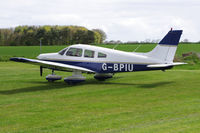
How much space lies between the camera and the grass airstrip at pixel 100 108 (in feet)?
22.5

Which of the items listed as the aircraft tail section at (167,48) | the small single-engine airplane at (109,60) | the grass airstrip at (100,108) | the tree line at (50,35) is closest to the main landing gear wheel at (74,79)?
the small single-engine airplane at (109,60)

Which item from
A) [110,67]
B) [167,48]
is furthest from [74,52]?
[167,48]

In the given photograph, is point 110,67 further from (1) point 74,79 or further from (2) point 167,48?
(2) point 167,48

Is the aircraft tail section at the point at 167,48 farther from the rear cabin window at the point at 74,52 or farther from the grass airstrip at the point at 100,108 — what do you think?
the rear cabin window at the point at 74,52

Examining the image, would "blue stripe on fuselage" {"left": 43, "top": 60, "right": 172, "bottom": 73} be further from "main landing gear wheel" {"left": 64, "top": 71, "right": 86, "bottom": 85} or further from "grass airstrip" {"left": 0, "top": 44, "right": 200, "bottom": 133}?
"grass airstrip" {"left": 0, "top": 44, "right": 200, "bottom": 133}

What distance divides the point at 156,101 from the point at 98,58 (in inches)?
209

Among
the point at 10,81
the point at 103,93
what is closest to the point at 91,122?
the point at 103,93

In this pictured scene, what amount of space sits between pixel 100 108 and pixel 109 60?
5.77 m

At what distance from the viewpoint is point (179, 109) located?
8555 mm

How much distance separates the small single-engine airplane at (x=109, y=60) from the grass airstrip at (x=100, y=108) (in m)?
0.85

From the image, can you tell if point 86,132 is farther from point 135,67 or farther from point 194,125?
A: point 135,67

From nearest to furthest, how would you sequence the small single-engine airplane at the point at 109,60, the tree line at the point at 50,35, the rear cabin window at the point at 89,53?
the small single-engine airplane at the point at 109,60 < the rear cabin window at the point at 89,53 < the tree line at the point at 50,35

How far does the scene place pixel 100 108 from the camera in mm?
8961

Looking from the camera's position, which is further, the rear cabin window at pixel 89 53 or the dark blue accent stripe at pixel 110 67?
the rear cabin window at pixel 89 53
